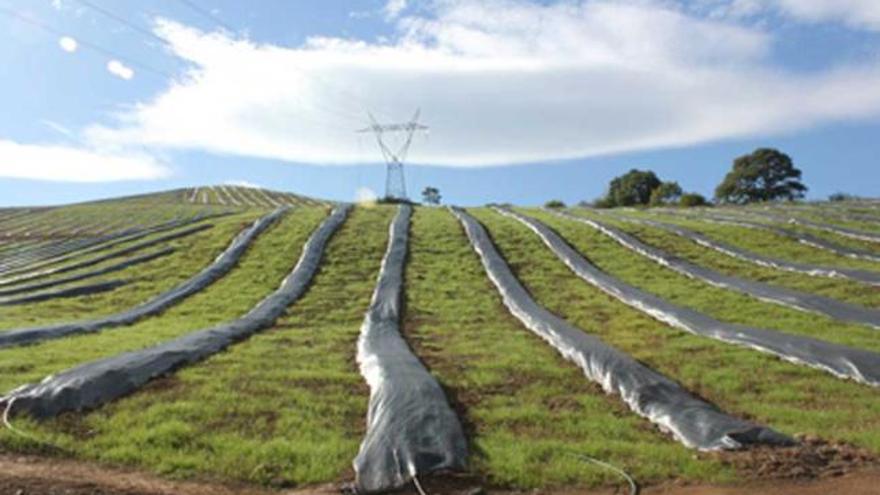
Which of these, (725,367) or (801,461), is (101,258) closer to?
(725,367)

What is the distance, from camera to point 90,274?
2495 centimetres

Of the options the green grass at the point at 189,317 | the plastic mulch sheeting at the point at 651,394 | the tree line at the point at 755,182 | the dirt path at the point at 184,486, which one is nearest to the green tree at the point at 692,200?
the tree line at the point at 755,182

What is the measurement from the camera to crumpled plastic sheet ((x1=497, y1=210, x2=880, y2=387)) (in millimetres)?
11539

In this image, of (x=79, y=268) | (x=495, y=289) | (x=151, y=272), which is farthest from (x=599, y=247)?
(x=79, y=268)

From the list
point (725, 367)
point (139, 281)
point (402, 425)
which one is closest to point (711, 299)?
point (725, 367)

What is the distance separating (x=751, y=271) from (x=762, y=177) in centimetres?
6535

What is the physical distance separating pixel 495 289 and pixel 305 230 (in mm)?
13987

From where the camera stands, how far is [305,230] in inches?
1312

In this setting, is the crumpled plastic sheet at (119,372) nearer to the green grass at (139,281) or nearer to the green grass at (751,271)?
the green grass at (139,281)

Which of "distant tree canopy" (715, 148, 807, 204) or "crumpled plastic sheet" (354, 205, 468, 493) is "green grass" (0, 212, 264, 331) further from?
"distant tree canopy" (715, 148, 807, 204)

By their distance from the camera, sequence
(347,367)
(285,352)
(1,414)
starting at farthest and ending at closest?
(285,352) → (347,367) → (1,414)

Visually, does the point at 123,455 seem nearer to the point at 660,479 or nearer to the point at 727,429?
the point at 660,479

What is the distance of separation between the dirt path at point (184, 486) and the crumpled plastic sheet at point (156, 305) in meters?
7.85

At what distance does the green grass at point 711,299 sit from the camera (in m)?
14.6
